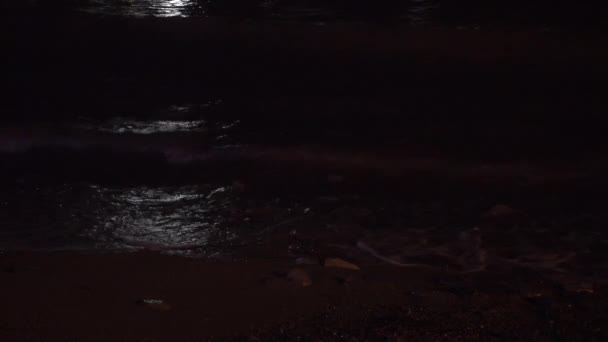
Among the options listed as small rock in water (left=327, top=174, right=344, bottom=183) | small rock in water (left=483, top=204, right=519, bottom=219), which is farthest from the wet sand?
small rock in water (left=327, top=174, right=344, bottom=183)

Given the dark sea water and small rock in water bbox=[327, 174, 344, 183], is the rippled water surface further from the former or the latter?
small rock in water bbox=[327, 174, 344, 183]

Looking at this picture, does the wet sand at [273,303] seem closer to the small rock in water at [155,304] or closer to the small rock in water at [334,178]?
the small rock in water at [155,304]

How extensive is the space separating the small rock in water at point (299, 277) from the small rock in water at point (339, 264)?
17 cm

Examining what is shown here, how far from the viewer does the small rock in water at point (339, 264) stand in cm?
392

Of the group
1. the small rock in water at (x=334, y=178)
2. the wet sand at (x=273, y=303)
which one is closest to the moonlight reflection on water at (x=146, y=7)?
the small rock in water at (x=334, y=178)

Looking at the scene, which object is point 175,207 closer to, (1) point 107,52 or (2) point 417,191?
(2) point 417,191

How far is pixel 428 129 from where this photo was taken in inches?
228

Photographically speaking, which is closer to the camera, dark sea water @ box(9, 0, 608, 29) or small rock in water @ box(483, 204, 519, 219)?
small rock in water @ box(483, 204, 519, 219)

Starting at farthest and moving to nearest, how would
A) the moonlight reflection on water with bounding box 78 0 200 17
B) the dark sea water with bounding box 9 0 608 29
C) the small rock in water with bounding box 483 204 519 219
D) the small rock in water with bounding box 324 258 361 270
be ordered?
the moonlight reflection on water with bounding box 78 0 200 17 → the dark sea water with bounding box 9 0 608 29 → the small rock in water with bounding box 483 204 519 219 → the small rock in water with bounding box 324 258 361 270

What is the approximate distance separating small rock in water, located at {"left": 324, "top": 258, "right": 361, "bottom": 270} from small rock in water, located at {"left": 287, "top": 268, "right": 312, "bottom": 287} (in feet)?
0.56

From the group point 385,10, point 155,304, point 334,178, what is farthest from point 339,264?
point 385,10

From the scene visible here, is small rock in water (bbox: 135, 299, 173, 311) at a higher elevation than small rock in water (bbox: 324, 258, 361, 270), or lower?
lower

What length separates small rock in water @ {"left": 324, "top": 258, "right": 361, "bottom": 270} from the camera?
154 inches

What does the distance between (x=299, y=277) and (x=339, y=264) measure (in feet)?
0.94
